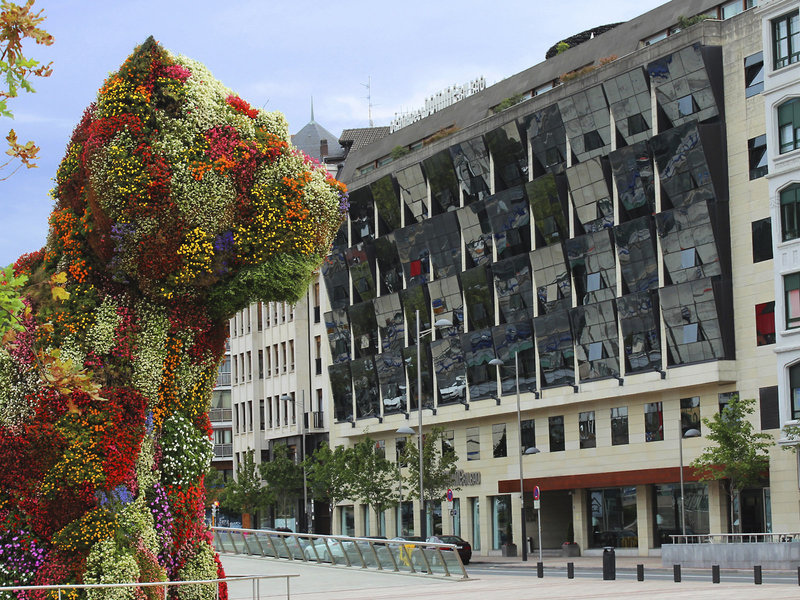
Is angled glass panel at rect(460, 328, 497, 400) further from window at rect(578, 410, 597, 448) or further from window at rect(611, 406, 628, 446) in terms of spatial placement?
window at rect(611, 406, 628, 446)

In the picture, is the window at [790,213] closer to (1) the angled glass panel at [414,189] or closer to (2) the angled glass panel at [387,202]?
(1) the angled glass panel at [414,189]

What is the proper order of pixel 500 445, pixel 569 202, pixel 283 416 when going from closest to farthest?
pixel 569 202 → pixel 500 445 → pixel 283 416

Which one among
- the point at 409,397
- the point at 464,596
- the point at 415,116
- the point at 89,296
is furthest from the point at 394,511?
the point at 89,296

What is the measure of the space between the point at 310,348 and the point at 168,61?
247 feet

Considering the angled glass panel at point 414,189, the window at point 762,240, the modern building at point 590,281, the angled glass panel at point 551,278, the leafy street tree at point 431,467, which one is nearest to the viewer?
the window at point 762,240

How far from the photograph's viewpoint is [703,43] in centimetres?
5694

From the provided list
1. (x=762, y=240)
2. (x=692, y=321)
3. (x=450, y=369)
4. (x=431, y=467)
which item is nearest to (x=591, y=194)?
(x=692, y=321)

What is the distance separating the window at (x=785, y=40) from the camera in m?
49.6

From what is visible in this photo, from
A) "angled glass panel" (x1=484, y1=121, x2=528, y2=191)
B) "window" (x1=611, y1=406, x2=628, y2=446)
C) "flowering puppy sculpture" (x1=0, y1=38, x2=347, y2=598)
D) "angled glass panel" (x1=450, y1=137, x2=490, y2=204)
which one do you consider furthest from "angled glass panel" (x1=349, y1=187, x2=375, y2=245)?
"flowering puppy sculpture" (x1=0, y1=38, x2=347, y2=598)

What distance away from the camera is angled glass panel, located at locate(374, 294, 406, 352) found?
79375 mm

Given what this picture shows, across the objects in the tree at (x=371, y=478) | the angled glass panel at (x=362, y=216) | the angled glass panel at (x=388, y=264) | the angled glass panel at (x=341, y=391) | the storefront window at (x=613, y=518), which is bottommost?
the storefront window at (x=613, y=518)

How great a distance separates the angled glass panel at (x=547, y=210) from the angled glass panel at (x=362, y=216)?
16.9 metres

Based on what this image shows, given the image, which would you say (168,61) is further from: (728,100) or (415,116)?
(415,116)

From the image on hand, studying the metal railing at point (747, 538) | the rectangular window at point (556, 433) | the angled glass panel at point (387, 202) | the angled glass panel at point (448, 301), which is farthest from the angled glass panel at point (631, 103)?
the metal railing at point (747, 538)
